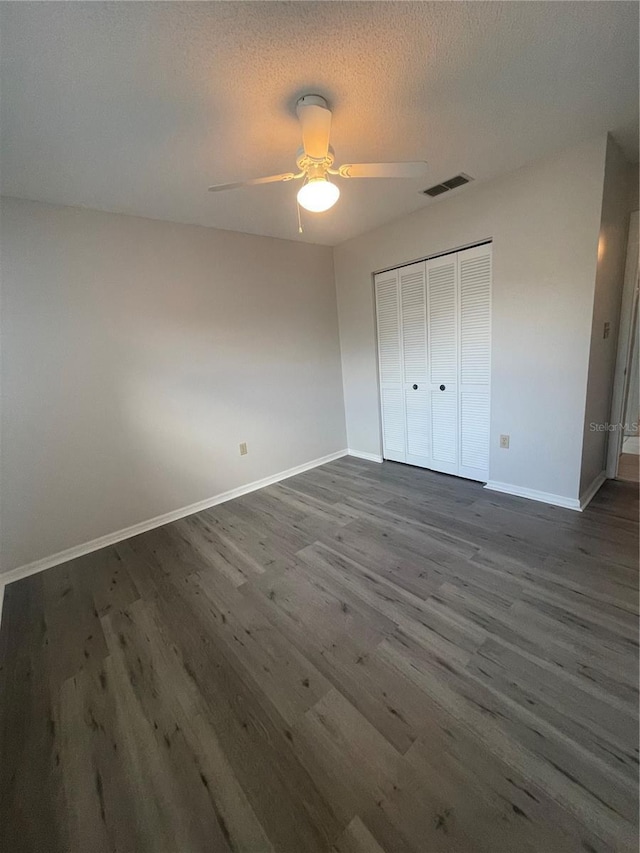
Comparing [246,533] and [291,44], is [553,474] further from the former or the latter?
[291,44]

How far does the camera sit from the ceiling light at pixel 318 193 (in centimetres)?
159

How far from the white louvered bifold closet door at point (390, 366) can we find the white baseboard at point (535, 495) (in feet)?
3.46

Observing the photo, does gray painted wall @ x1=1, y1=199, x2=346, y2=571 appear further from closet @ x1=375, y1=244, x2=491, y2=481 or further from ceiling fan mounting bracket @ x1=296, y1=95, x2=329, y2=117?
ceiling fan mounting bracket @ x1=296, y1=95, x2=329, y2=117

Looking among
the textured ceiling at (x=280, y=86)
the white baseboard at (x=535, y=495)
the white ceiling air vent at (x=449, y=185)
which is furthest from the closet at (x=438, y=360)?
the textured ceiling at (x=280, y=86)

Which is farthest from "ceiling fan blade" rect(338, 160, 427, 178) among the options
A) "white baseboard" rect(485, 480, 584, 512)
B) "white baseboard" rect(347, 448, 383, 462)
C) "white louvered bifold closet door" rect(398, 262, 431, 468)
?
"white baseboard" rect(347, 448, 383, 462)

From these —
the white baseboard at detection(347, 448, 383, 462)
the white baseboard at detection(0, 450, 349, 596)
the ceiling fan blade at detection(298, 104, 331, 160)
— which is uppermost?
the ceiling fan blade at detection(298, 104, 331, 160)

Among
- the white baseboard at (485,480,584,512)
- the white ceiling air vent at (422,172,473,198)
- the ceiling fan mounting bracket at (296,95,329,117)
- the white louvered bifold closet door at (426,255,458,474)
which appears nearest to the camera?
the ceiling fan mounting bracket at (296,95,329,117)

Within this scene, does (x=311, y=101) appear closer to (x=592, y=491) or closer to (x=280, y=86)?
(x=280, y=86)

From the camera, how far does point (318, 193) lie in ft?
5.25

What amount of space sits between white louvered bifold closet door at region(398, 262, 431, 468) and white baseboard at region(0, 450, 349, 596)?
1.22 m

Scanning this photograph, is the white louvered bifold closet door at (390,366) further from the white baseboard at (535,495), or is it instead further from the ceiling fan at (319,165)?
the ceiling fan at (319,165)

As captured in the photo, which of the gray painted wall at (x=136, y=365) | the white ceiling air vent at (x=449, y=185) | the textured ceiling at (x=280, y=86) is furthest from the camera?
the white ceiling air vent at (x=449, y=185)

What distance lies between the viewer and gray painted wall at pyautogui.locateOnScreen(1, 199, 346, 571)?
2275 mm

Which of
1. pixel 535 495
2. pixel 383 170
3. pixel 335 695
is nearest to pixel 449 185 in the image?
pixel 383 170
